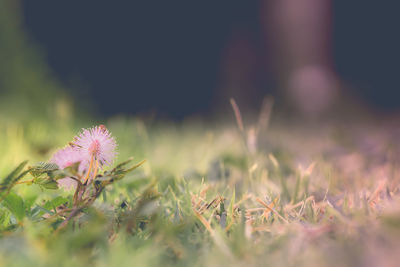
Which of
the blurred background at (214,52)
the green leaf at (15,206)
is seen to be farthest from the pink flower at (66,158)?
the blurred background at (214,52)

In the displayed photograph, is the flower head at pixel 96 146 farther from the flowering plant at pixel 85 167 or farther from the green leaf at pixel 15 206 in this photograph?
the green leaf at pixel 15 206

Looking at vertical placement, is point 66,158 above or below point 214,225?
above

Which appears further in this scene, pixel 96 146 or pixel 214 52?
pixel 214 52

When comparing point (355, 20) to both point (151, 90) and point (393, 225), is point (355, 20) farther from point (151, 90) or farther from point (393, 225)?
point (393, 225)

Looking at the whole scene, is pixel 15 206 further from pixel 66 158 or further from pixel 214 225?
pixel 214 225

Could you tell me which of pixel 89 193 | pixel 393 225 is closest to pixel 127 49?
pixel 89 193

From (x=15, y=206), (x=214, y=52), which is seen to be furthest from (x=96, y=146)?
(x=214, y=52)
